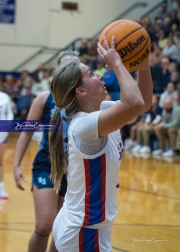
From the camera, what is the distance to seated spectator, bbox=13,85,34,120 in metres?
14.6

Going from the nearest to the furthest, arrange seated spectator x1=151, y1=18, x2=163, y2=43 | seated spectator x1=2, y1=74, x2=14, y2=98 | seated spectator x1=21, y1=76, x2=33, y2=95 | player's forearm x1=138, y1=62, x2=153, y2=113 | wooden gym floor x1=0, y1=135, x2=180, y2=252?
player's forearm x1=138, y1=62, x2=153, y2=113 → wooden gym floor x1=0, y1=135, x2=180, y2=252 → seated spectator x1=21, y1=76, x2=33, y2=95 → seated spectator x1=151, y1=18, x2=163, y2=43 → seated spectator x1=2, y1=74, x2=14, y2=98

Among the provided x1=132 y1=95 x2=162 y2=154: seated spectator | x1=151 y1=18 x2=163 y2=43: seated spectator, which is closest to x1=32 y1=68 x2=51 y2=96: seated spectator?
x1=151 y1=18 x2=163 y2=43: seated spectator

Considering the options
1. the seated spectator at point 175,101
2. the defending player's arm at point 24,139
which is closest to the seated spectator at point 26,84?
the seated spectator at point 175,101

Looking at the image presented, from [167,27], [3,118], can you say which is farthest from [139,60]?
[167,27]

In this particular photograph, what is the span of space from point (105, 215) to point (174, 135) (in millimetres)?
9083

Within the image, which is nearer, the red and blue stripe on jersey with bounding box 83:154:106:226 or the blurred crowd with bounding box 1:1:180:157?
the red and blue stripe on jersey with bounding box 83:154:106:226

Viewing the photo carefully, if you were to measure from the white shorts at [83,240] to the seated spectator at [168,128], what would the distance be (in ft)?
29.7

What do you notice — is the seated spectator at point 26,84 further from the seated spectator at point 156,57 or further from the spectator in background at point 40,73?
the seated spectator at point 156,57

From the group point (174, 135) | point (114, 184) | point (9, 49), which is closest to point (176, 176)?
point (174, 135)

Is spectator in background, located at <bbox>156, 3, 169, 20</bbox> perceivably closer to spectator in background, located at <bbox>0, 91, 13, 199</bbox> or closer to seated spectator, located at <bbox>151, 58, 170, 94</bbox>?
seated spectator, located at <bbox>151, 58, 170, 94</bbox>

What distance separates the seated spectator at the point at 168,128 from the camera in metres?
11.5

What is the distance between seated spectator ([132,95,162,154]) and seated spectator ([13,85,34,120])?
3.65 m

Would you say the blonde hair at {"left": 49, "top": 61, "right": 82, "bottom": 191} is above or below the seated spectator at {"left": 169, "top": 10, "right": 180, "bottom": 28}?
above

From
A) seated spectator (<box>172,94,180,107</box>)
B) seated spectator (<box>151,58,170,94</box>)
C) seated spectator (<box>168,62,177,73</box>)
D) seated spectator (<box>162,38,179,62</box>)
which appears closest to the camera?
seated spectator (<box>172,94,180,107</box>)
